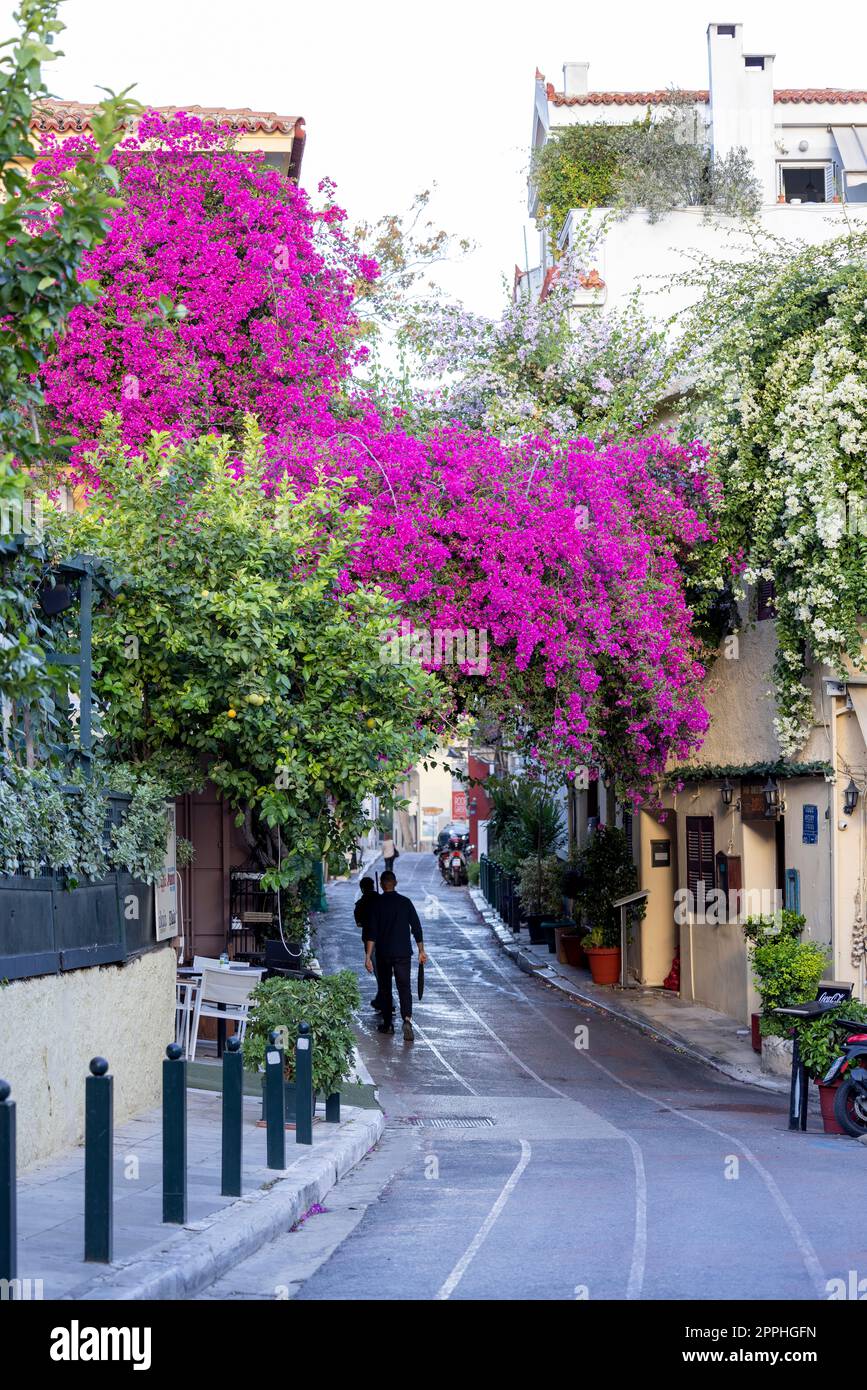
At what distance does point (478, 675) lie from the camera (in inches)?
738

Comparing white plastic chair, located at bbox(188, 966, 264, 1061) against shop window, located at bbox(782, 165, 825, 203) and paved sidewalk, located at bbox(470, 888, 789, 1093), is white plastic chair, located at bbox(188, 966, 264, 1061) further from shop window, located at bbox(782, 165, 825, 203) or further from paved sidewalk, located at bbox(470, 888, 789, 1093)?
shop window, located at bbox(782, 165, 825, 203)

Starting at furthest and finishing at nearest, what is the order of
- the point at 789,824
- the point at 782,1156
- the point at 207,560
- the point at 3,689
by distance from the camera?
1. the point at 789,824
2. the point at 207,560
3. the point at 782,1156
4. the point at 3,689

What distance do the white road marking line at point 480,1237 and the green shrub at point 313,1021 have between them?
1701mm

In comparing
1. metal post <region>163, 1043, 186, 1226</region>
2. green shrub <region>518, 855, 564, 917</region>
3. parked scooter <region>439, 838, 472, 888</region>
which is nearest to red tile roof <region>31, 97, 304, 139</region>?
green shrub <region>518, 855, 564, 917</region>

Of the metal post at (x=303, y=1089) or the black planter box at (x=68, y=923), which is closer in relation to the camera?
the black planter box at (x=68, y=923)

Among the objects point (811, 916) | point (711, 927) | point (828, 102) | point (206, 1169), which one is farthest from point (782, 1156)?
point (828, 102)

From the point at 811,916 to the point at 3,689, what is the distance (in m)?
13.0

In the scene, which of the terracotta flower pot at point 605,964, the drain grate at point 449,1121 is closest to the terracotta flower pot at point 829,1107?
the drain grate at point 449,1121

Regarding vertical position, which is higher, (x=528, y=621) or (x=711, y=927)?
(x=528, y=621)

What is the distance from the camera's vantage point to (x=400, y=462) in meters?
18.4

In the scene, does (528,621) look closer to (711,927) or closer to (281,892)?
(281,892)

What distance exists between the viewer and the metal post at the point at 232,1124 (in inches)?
358

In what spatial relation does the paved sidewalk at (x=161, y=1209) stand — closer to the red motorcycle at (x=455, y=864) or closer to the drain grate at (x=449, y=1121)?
the drain grate at (x=449, y=1121)

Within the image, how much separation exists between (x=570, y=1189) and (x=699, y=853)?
13248mm
